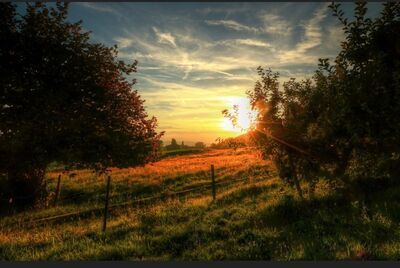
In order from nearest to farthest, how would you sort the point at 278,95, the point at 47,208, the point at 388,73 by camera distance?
the point at 388,73, the point at 278,95, the point at 47,208

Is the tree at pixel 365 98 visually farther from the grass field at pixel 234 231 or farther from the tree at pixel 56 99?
the tree at pixel 56 99

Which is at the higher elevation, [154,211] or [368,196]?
[368,196]

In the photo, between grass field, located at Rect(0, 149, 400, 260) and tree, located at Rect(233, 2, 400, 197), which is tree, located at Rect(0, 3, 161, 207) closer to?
grass field, located at Rect(0, 149, 400, 260)

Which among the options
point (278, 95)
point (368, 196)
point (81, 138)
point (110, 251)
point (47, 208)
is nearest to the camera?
point (110, 251)

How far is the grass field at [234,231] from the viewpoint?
34.0ft

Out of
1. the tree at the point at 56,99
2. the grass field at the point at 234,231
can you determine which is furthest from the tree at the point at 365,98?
the tree at the point at 56,99

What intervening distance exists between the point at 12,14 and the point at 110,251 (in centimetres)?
1275

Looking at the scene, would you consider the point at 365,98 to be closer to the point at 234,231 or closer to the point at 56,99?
the point at 234,231

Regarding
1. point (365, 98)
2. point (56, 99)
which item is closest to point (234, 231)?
point (365, 98)

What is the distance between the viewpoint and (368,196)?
45.6 ft

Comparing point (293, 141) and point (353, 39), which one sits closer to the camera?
point (353, 39)

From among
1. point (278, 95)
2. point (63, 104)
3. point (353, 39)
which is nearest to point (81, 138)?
point (63, 104)

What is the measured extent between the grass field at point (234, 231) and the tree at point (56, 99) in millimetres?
3576

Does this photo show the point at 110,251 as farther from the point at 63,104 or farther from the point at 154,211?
the point at 63,104
